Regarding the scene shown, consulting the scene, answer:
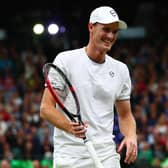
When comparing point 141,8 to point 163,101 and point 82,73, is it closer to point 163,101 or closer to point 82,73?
point 163,101

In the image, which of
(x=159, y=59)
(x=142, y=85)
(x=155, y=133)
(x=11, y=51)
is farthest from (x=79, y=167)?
(x=11, y=51)

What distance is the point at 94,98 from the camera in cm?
633

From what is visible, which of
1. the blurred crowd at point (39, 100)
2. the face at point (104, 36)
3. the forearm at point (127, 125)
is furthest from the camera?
the blurred crowd at point (39, 100)

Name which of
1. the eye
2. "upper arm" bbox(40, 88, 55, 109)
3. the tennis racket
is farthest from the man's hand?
the eye

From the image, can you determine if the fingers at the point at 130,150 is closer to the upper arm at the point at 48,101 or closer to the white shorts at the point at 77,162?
the white shorts at the point at 77,162

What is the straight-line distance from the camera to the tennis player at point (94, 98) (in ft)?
20.5

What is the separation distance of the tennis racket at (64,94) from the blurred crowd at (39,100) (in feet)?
16.5

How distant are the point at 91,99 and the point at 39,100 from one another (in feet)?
34.6

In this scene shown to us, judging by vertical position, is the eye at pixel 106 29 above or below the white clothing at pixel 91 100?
above

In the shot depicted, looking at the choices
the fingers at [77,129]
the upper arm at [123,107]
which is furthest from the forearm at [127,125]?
the fingers at [77,129]

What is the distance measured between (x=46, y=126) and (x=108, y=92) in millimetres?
8651

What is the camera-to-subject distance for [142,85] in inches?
659

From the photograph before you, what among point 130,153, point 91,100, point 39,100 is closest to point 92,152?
point 130,153

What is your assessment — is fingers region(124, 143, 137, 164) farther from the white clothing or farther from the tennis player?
the white clothing
